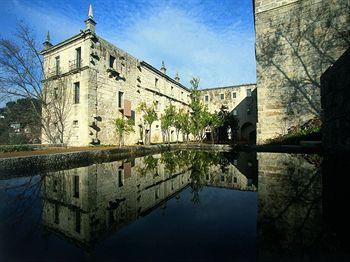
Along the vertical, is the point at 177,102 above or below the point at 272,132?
above

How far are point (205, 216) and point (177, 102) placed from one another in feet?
103

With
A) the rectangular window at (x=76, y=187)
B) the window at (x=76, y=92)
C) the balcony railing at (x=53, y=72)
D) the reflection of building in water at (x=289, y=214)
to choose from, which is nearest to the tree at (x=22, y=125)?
the balcony railing at (x=53, y=72)

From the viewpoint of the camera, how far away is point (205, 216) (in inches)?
122

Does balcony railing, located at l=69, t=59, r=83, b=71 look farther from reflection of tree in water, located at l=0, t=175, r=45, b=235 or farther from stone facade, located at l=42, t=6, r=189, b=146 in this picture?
reflection of tree in water, located at l=0, t=175, r=45, b=235

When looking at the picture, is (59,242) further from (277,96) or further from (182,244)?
(277,96)

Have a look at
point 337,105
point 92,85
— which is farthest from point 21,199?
point 92,85

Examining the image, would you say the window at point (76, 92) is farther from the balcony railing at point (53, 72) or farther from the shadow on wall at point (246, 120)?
the shadow on wall at point (246, 120)

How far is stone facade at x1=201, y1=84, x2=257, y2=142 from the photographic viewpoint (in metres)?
33.2

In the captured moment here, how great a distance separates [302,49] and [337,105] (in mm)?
7731

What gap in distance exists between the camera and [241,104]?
34.2 meters

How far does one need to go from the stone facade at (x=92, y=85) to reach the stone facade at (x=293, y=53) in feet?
42.5

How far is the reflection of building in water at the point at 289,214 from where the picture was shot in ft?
6.88

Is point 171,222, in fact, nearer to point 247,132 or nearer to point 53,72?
point 53,72

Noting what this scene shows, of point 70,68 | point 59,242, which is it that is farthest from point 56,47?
point 59,242
